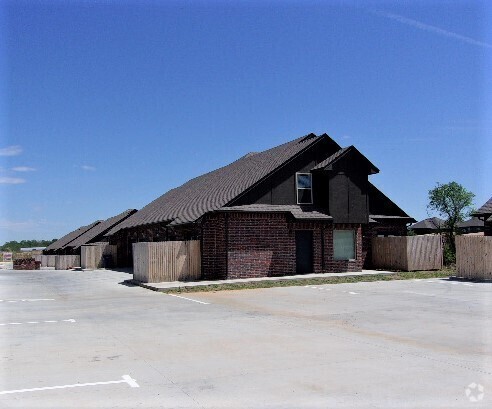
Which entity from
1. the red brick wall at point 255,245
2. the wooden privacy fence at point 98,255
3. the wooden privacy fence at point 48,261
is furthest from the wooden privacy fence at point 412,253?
the wooden privacy fence at point 48,261

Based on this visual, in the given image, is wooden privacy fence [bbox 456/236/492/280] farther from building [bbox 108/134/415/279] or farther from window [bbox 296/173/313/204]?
window [bbox 296/173/313/204]

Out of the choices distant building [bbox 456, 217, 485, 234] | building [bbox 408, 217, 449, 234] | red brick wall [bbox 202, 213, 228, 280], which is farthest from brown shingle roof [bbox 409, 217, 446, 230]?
red brick wall [bbox 202, 213, 228, 280]

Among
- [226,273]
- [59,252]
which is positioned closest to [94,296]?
[226,273]

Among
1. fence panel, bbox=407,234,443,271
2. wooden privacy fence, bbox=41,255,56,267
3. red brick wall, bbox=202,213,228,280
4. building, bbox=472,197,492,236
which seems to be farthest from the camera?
wooden privacy fence, bbox=41,255,56,267

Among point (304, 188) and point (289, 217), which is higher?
point (304, 188)

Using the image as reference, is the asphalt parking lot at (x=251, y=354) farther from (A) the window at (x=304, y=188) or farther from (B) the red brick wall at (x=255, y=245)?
(A) the window at (x=304, y=188)

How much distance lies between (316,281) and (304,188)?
561 cm

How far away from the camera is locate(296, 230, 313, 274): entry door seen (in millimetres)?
26859

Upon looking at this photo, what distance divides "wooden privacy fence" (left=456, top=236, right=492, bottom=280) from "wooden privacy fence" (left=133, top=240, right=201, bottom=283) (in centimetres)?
1210

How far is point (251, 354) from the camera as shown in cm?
889

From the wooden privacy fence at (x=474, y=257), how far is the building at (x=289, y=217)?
5.44 m

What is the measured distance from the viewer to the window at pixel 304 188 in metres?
27.2

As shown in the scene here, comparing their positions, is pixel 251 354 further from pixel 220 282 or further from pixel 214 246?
pixel 214 246

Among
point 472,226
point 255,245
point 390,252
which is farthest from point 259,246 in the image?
point 472,226
